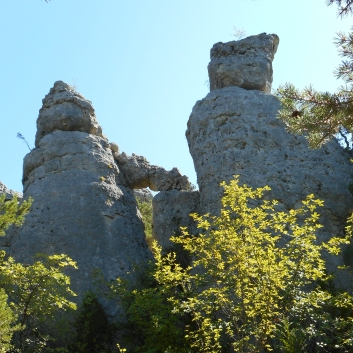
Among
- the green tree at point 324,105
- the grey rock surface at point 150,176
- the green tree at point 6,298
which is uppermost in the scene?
the grey rock surface at point 150,176

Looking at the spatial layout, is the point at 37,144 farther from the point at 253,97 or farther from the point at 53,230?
the point at 253,97

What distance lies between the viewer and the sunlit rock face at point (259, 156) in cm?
1495

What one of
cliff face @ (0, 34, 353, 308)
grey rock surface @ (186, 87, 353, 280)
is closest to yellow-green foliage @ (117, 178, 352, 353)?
grey rock surface @ (186, 87, 353, 280)

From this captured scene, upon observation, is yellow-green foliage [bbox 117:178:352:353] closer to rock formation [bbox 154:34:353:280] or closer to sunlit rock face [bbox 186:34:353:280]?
sunlit rock face [bbox 186:34:353:280]

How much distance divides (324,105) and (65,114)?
466 inches

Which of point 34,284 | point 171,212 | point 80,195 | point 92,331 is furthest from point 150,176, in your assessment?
point 34,284

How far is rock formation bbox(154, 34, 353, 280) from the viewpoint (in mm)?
15000

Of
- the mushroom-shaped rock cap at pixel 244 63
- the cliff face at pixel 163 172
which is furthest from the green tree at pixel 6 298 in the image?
the mushroom-shaped rock cap at pixel 244 63

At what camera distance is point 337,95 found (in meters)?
8.02

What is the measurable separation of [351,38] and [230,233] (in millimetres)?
3522

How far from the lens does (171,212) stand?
16.7 m

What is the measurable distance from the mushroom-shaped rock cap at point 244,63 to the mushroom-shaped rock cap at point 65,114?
4.36 metres

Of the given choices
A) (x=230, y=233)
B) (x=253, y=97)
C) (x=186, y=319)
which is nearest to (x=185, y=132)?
(x=253, y=97)

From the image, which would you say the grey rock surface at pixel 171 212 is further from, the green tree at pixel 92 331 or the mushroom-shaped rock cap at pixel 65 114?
the green tree at pixel 92 331
